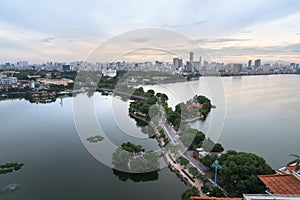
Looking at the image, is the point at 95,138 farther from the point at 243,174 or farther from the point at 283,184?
the point at 283,184

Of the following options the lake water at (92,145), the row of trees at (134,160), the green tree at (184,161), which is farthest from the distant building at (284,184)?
the row of trees at (134,160)

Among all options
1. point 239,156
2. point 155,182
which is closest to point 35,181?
point 155,182

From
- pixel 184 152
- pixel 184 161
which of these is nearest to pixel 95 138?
pixel 184 152

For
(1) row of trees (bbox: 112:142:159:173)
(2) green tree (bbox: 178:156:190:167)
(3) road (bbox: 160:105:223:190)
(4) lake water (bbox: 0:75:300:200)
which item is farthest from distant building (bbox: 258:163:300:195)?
(1) row of trees (bbox: 112:142:159:173)

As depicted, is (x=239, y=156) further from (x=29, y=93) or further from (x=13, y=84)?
(x=13, y=84)

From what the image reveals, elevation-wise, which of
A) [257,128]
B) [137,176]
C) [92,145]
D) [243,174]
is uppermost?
[243,174]
